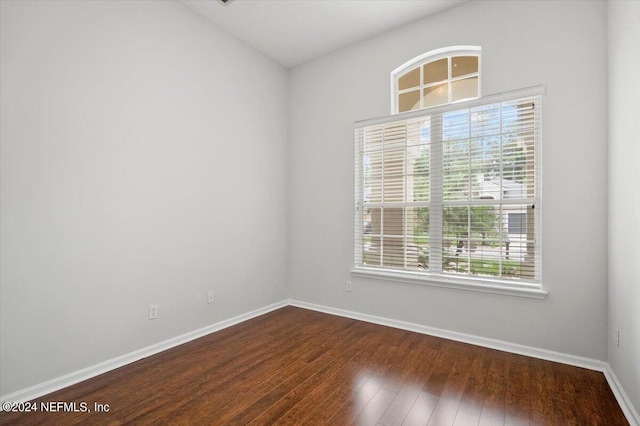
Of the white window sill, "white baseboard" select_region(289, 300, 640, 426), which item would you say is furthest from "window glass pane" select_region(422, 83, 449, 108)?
"white baseboard" select_region(289, 300, 640, 426)

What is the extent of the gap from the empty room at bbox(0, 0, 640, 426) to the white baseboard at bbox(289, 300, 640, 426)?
18mm

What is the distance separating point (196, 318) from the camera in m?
3.24

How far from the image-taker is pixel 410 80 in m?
3.59

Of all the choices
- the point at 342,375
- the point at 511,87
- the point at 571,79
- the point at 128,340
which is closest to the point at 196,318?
the point at 128,340

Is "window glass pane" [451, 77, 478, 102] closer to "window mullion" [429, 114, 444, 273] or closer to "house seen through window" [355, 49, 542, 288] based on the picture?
"house seen through window" [355, 49, 542, 288]

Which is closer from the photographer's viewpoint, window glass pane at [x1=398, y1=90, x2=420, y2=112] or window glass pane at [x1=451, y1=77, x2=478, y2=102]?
window glass pane at [x1=451, y1=77, x2=478, y2=102]

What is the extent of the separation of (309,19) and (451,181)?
7.35 ft

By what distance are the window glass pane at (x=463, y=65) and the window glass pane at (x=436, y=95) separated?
0.16 m

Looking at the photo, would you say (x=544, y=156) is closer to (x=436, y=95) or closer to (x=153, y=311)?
(x=436, y=95)

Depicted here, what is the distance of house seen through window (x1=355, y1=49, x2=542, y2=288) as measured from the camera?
288 cm

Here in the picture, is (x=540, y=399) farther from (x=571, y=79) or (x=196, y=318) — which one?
(x=196, y=318)

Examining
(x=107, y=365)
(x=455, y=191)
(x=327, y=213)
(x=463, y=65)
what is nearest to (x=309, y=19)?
(x=463, y=65)

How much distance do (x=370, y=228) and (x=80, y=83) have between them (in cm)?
303

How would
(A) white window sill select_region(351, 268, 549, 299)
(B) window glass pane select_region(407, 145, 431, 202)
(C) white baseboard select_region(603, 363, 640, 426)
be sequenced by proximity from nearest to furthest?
(C) white baseboard select_region(603, 363, 640, 426), (A) white window sill select_region(351, 268, 549, 299), (B) window glass pane select_region(407, 145, 431, 202)
